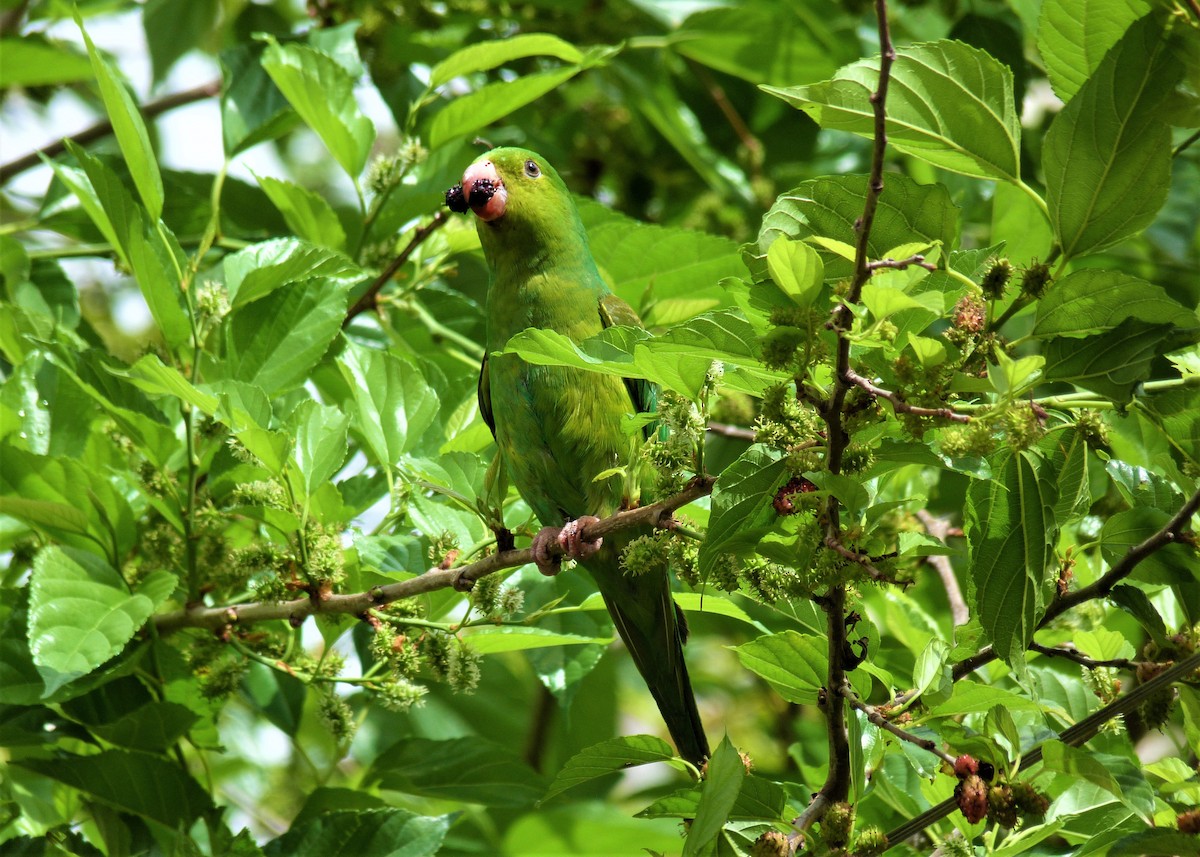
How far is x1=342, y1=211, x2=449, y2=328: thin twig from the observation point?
3081 mm

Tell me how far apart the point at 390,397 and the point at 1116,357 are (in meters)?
1.67

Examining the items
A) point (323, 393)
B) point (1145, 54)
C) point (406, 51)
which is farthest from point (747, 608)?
point (406, 51)

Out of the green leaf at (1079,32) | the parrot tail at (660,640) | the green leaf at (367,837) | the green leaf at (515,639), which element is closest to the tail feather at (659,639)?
the parrot tail at (660,640)

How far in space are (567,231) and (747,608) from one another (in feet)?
3.80

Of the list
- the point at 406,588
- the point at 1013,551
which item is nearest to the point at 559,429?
the point at 406,588

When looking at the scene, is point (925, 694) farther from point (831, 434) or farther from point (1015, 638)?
point (831, 434)

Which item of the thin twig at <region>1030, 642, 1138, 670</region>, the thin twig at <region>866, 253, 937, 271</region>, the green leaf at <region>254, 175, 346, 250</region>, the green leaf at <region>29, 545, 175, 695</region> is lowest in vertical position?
the thin twig at <region>1030, 642, 1138, 670</region>

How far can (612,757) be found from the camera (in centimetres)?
214

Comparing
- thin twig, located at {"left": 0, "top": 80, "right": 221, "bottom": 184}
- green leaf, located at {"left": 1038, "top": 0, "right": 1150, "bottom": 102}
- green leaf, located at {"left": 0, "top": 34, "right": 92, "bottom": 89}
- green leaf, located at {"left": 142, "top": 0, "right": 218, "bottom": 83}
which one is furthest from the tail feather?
green leaf, located at {"left": 142, "top": 0, "right": 218, "bottom": 83}

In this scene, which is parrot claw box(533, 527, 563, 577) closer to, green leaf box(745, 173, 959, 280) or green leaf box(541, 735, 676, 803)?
green leaf box(541, 735, 676, 803)

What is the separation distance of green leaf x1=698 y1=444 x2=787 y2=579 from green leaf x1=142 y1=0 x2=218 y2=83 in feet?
11.6

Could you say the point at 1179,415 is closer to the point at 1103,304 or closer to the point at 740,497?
the point at 1103,304

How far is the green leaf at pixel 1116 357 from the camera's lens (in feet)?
5.42

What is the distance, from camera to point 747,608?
3180 millimetres
